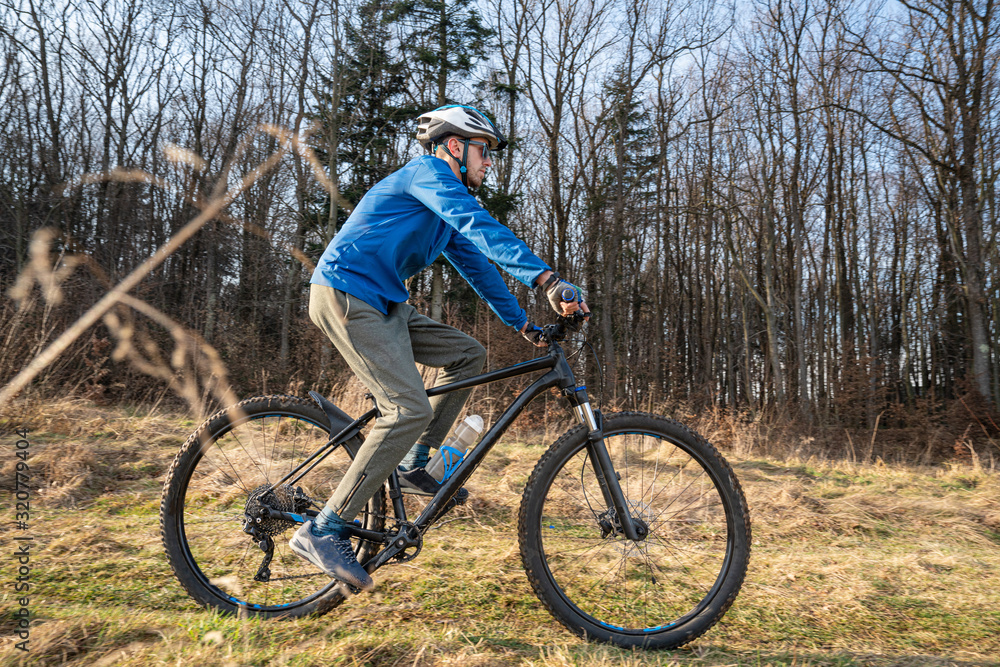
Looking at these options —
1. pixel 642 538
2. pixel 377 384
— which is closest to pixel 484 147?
pixel 377 384

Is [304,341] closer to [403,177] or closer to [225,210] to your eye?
[225,210]

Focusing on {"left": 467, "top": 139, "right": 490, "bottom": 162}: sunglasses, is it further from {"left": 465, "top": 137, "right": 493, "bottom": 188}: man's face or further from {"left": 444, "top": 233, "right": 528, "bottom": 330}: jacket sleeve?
{"left": 444, "top": 233, "right": 528, "bottom": 330}: jacket sleeve

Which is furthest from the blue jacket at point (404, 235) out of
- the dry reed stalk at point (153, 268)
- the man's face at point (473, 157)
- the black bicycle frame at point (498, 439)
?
the dry reed stalk at point (153, 268)

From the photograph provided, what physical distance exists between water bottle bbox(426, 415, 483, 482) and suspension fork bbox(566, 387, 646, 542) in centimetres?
45

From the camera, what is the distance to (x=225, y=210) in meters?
17.7

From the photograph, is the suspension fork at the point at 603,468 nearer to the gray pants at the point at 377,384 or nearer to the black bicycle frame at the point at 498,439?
the black bicycle frame at the point at 498,439

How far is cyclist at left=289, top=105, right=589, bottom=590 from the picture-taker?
7.38 feet

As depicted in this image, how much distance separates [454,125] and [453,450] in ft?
4.55

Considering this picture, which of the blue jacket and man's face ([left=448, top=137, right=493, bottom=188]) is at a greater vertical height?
man's face ([left=448, top=137, right=493, bottom=188])

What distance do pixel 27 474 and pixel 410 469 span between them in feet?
10.9

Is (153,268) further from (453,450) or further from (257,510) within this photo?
(453,450)

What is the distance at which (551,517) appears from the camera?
243 centimetres

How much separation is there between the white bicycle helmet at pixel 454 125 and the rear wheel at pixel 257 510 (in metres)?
1.31

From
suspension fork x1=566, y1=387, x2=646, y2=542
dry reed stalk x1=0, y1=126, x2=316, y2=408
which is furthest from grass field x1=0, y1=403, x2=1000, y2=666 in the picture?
dry reed stalk x1=0, y1=126, x2=316, y2=408
